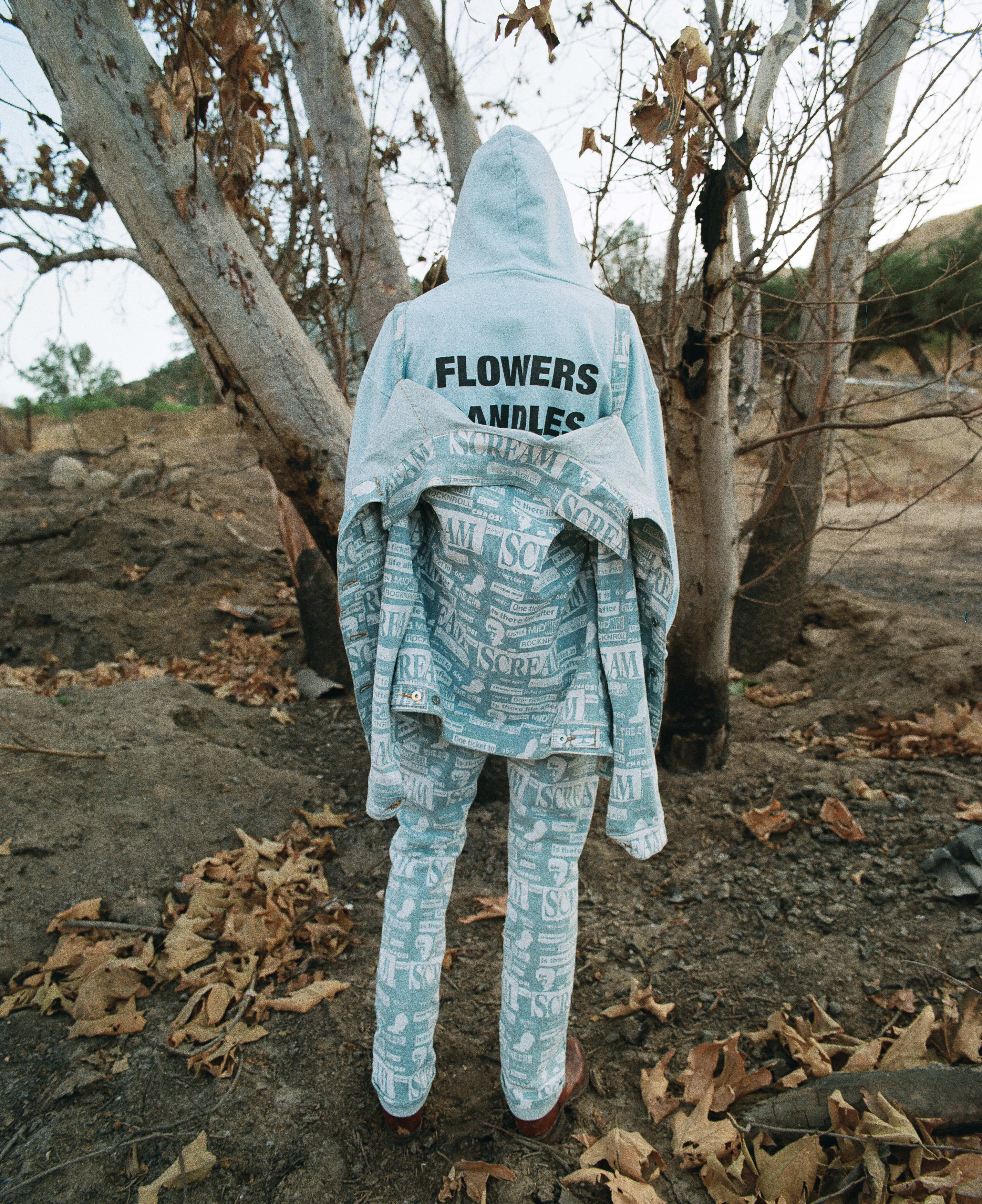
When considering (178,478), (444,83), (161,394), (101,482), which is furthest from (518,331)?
(161,394)

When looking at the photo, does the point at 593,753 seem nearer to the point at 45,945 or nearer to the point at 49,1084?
the point at 49,1084

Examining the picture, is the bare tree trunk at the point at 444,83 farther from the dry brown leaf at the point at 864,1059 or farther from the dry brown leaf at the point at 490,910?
the dry brown leaf at the point at 864,1059

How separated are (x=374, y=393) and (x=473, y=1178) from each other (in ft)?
5.77

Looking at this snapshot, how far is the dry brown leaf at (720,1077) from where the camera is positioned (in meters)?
1.73

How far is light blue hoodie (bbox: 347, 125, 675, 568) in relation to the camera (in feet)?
4.94

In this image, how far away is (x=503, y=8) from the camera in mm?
1994

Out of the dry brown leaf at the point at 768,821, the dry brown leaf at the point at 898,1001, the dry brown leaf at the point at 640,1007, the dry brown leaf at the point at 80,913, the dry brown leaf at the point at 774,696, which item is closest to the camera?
the dry brown leaf at the point at 898,1001

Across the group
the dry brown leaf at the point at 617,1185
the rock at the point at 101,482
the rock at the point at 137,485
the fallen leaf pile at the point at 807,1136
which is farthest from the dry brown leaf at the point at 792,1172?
the rock at the point at 101,482

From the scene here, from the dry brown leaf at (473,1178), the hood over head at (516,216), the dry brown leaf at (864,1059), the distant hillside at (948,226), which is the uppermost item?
the distant hillside at (948,226)

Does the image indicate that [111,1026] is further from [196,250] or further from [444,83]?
[444,83]

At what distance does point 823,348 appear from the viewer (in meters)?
3.78

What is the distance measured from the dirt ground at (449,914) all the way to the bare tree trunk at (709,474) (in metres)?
0.28

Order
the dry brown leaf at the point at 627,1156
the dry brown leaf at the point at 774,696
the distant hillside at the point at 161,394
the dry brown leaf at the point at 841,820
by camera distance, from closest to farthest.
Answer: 1. the dry brown leaf at the point at 627,1156
2. the dry brown leaf at the point at 841,820
3. the dry brown leaf at the point at 774,696
4. the distant hillside at the point at 161,394

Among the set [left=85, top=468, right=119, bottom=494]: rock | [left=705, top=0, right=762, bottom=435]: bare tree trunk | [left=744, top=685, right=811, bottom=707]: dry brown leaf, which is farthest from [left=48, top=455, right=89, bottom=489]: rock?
[left=744, top=685, right=811, bottom=707]: dry brown leaf
